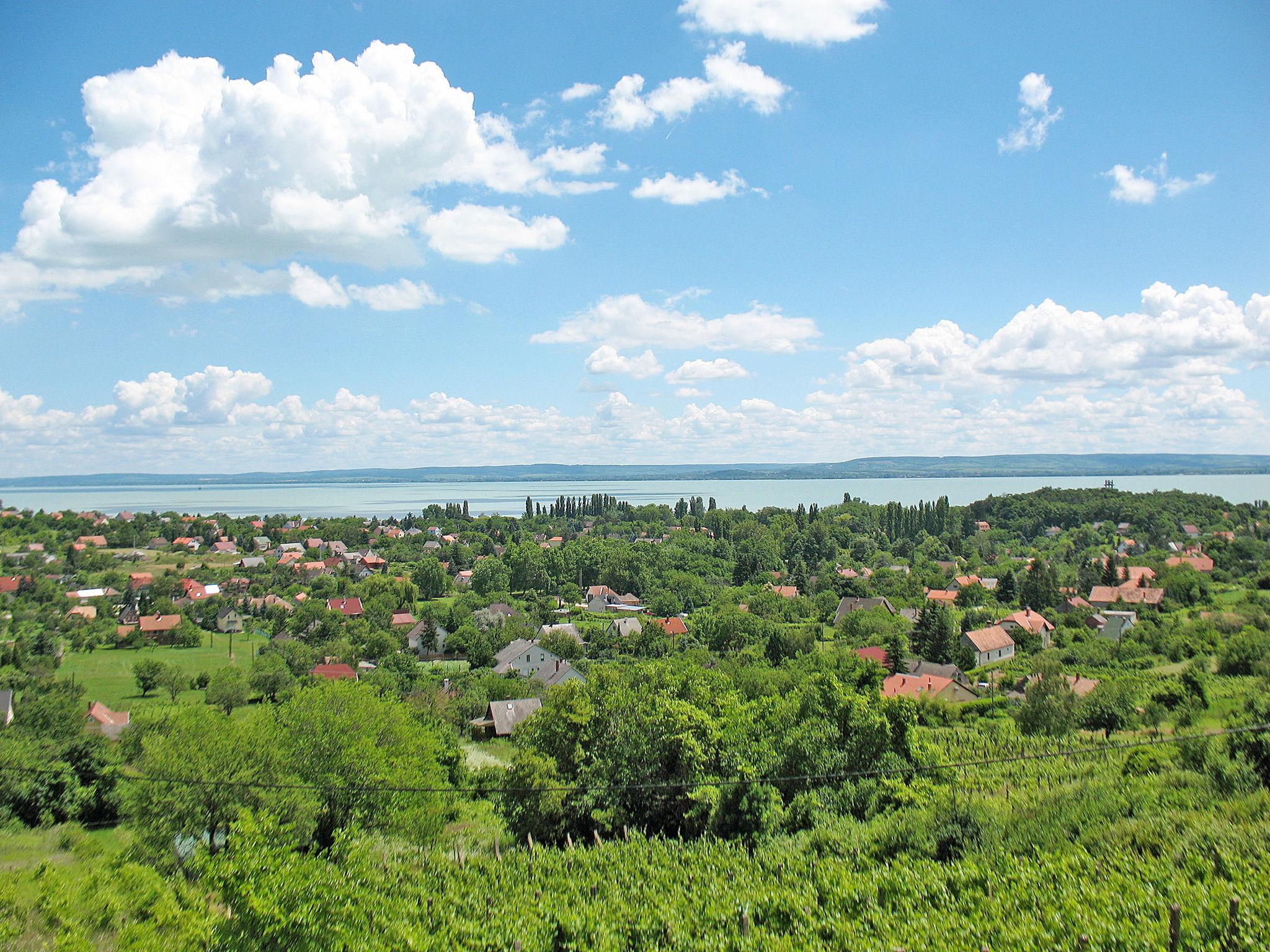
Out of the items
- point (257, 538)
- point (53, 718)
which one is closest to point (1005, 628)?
point (53, 718)

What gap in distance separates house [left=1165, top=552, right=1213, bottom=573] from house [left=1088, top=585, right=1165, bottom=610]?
10543 millimetres

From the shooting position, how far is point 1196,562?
63.9 m

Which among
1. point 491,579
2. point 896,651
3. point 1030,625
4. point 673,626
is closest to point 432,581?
→ point 491,579

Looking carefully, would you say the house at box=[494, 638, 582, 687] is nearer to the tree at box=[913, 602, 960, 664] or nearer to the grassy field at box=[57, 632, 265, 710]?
the grassy field at box=[57, 632, 265, 710]

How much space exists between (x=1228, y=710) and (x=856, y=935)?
21.5 meters

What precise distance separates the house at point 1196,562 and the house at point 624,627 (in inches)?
1692

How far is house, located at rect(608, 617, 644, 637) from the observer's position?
156ft

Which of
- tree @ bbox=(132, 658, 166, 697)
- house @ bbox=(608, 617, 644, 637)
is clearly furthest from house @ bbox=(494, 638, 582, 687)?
tree @ bbox=(132, 658, 166, 697)

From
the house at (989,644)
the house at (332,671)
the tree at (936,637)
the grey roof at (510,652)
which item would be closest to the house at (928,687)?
the tree at (936,637)

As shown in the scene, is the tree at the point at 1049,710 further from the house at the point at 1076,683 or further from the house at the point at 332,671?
the house at the point at 332,671

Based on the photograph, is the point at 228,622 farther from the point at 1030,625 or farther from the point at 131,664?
the point at 1030,625

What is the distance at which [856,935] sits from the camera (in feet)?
27.4

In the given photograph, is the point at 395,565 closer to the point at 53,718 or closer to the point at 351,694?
the point at 53,718

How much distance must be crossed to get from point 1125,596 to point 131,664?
60.9m
